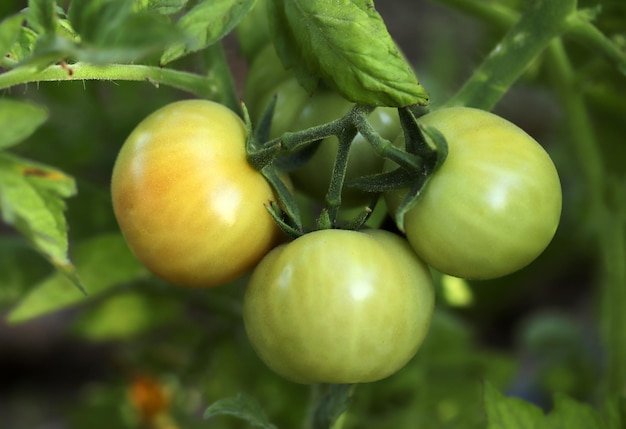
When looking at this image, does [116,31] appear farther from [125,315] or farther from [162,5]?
[125,315]

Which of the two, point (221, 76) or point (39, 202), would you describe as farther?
point (221, 76)

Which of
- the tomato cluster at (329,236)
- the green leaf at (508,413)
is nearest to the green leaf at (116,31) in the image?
the tomato cluster at (329,236)

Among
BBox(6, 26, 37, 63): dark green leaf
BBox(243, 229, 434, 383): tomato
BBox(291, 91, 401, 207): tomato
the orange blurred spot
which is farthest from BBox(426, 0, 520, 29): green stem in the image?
the orange blurred spot

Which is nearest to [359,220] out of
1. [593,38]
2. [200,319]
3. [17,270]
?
[593,38]

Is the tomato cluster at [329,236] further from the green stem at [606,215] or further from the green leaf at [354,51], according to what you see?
the green stem at [606,215]

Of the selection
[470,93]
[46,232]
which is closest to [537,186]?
[470,93]

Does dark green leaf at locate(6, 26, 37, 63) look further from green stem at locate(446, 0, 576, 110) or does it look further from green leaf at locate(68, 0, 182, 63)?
green stem at locate(446, 0, 576, 110)

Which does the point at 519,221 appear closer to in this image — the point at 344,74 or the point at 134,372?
the point at 344,74
